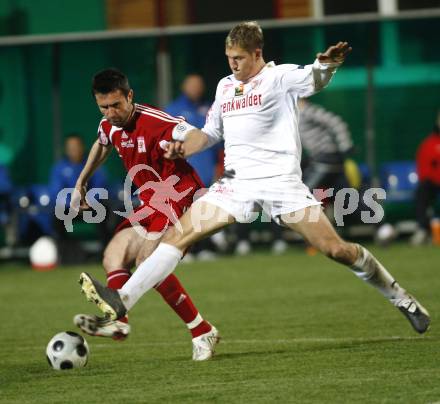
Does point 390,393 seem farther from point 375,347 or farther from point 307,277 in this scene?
point 307,277

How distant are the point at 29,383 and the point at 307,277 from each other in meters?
6.97

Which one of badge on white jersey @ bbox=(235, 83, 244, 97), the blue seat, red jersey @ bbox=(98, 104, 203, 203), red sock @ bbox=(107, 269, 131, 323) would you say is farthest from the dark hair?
the blue seat

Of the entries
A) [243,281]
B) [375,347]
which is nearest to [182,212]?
[375,347]

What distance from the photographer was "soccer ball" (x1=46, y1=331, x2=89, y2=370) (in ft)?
25.6

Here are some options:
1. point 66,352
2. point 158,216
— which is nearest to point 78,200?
point 158,216

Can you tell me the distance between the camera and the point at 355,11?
19234 millimetres

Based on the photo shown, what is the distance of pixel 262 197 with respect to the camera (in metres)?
8.07

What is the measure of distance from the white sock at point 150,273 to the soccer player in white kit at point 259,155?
1 centimetres

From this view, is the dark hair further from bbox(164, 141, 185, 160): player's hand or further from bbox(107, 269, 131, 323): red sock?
bbox(107, 269, 131, 323): red sock

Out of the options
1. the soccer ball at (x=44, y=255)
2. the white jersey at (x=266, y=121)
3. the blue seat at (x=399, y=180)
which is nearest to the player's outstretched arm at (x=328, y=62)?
the white jersey at (x=266, y=121)

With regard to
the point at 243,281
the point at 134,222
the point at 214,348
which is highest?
the point at 134,222

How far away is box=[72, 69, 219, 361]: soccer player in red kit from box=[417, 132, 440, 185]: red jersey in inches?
376

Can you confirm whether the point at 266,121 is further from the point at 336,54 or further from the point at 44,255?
the point at 44,255

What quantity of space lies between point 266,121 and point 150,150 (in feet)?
2.80
